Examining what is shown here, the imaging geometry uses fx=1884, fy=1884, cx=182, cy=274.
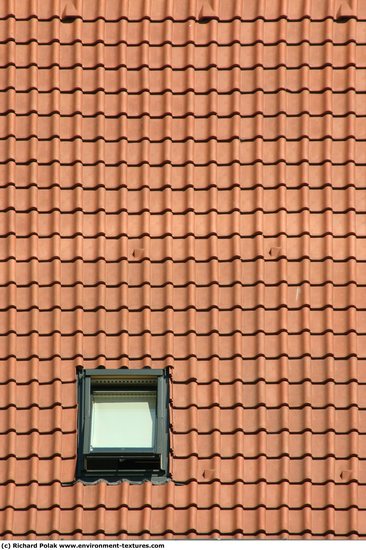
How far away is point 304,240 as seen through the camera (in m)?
14.7

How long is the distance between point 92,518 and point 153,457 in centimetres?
64

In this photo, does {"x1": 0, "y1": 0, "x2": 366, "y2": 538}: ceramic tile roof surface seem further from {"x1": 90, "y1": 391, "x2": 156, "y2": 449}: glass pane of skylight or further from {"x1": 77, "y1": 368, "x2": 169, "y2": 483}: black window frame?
{"x1": 90, "y1": 391, "x2": 156, "y2": 449}: glass pane of skylight

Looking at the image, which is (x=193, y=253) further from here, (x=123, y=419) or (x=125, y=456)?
(x=125, y=456)

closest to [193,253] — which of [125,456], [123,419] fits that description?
[123,419]

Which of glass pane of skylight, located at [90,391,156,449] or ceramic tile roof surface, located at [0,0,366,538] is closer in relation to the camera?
ceramic tile roof surface, located at [0,0,366,538]

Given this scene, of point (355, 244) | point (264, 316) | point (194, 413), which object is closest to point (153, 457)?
point (194, 413)

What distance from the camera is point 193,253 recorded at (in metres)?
14.6

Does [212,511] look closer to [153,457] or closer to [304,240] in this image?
[153,457]

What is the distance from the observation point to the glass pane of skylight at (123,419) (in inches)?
554

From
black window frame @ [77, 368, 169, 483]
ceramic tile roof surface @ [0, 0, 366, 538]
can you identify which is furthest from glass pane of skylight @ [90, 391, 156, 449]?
ceramic tile roof surface @ [0, 0, 366, 538]

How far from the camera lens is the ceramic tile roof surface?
13859 mm

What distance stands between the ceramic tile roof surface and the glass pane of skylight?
0.19m

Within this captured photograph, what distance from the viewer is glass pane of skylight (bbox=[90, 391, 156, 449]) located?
1407cm

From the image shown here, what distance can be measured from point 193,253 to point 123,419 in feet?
4.71
